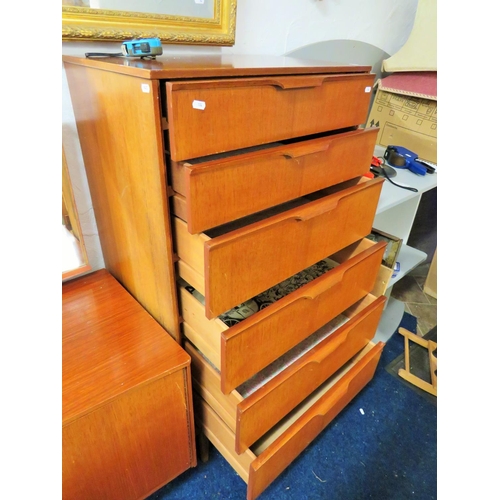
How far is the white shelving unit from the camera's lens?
47.7 inches

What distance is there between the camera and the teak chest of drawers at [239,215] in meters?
0.57

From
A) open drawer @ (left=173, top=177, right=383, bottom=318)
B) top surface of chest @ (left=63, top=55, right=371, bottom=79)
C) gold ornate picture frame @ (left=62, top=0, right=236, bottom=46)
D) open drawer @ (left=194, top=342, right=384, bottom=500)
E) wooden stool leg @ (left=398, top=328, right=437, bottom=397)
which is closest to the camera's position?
top surface of chest @ (left=63, top=55, right=371, bottom=79)

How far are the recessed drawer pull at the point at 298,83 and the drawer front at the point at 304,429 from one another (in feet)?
2.58

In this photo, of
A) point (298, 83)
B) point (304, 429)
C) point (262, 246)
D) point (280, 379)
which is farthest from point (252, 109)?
point (304, 429)

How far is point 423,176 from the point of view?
4.37 ft

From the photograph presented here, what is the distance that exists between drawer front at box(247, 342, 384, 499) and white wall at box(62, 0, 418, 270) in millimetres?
693

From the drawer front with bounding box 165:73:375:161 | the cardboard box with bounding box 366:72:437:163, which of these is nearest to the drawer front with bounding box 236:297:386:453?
the drawer front with bounding box 165:73:375:161

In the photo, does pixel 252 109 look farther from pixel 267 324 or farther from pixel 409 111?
pixel 409 111

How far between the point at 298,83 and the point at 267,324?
464 mm

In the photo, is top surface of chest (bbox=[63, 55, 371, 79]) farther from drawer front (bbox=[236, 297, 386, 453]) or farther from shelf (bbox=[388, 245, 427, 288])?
shelf (bbox=[388, 245, 427, 288])

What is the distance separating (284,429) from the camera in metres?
0.97
